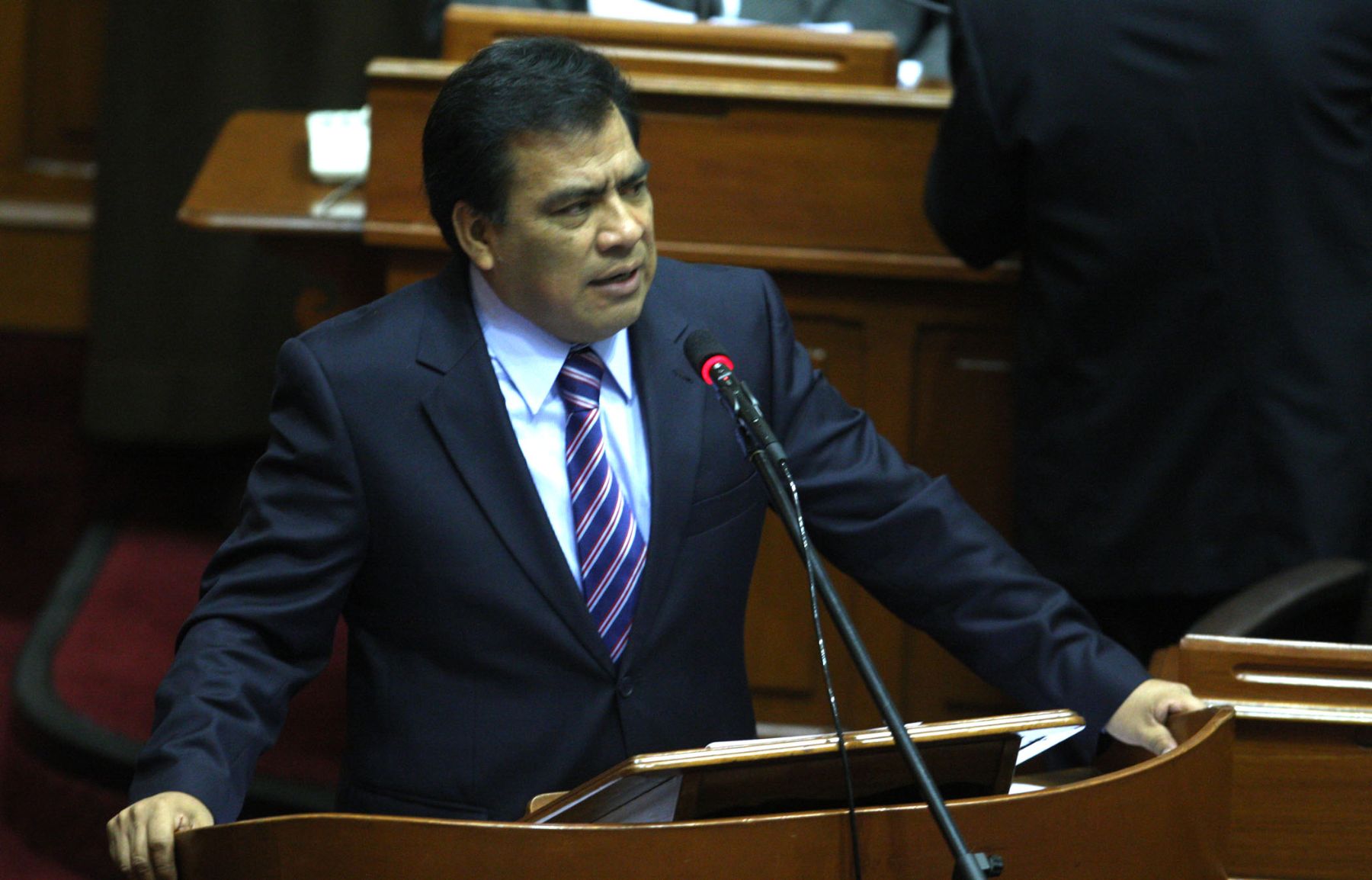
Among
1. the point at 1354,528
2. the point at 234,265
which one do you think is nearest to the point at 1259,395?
the point at 1354,528

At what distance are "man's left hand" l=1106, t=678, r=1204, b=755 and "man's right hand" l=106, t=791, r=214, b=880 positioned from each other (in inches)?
37.8

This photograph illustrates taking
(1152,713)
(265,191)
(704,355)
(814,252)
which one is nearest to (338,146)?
(265,191)

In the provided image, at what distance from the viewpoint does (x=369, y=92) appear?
2943mm

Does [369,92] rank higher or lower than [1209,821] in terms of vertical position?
higher

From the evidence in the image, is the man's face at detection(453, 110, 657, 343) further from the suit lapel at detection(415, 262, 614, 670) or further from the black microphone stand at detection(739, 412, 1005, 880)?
the black microphone stand at detection(739, 412, 1005, 880)

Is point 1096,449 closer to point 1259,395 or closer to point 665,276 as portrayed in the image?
point 1259,395

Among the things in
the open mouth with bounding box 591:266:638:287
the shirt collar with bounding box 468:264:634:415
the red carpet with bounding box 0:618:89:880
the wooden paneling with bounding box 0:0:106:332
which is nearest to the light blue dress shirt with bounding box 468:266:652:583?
the shirt collar with bounding box 468:264:634:415

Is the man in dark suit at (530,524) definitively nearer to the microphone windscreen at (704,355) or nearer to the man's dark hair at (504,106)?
the man's dark hair at (504,106)

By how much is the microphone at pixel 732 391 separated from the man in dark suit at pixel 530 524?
1.00 feet

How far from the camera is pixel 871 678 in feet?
4.64

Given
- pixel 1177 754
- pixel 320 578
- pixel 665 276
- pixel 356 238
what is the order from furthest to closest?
pixel 356 238 → pixel 665 276 → pixel 320 578 → pixel 1177 754

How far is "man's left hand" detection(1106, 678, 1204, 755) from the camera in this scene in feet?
6.05

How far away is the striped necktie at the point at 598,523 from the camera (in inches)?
76.3

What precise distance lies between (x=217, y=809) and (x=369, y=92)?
5.19ft
